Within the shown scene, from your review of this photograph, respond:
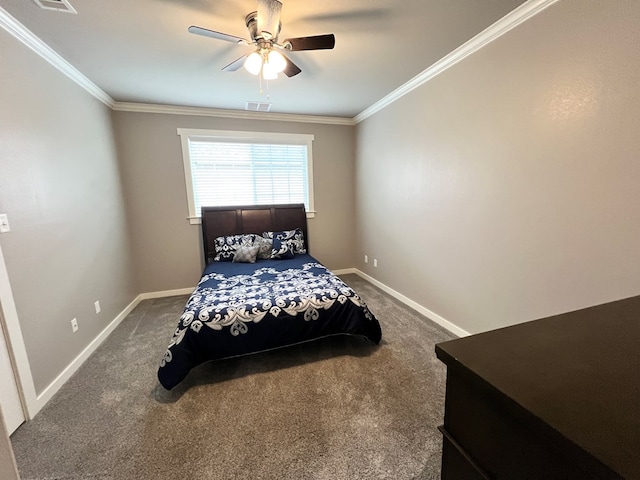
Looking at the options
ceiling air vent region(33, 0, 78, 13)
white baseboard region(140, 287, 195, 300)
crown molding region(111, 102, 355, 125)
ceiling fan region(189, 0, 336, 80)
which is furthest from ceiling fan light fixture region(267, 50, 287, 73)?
white baseboard region(140, 287, 195, 300)

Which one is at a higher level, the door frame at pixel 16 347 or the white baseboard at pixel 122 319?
the door frame at pixel 16 347

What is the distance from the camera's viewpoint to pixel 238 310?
6.90 ft

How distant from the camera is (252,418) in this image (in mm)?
→ 1703

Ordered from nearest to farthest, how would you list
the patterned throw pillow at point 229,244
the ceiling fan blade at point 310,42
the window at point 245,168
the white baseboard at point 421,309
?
1. the ceiling fan blade at point 310,42
2. the white baseboard at point 421,309
3. the patterned throw pillow at point 229,244
4. the window at point 245,168

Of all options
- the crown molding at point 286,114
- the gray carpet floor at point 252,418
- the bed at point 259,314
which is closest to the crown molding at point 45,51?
the crown molding at point 286,114

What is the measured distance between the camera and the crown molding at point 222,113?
3344 millimetres

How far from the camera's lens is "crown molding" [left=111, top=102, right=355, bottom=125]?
132 inches

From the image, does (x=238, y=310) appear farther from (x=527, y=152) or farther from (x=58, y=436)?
(x=527, y=152)

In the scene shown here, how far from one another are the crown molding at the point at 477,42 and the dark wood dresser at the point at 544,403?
206 centimetres

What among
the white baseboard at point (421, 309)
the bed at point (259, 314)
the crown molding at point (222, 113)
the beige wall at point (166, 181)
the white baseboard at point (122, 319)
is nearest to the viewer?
the white baseboard at point (122, 319)

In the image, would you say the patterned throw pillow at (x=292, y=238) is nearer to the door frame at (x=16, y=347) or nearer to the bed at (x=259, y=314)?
the bed at (x=259, y=314)

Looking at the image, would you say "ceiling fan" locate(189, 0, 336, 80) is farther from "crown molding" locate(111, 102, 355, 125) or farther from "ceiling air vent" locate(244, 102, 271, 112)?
"crown molding" locate(111, 102, 355, 125)

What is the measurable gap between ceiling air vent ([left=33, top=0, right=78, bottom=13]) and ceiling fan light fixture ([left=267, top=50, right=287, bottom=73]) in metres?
1.24

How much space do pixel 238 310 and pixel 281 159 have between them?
2.72m
